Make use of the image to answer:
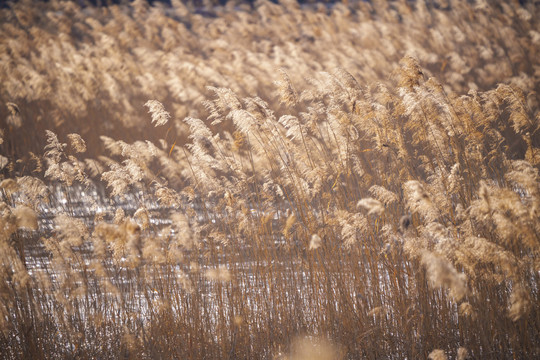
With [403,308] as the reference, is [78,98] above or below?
above

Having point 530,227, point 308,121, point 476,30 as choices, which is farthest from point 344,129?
point 476,30

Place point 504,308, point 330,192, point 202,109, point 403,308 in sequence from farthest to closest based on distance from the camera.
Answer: point 202,109
point 330,192
point 403,308
point 504,308

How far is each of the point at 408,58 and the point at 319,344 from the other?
5.81 feet

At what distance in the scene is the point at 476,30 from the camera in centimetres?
838

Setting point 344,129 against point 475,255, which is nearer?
point 475,255

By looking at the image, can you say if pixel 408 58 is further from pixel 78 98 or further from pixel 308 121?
pixel 78 98

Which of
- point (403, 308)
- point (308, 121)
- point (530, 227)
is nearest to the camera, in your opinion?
point (530, 227)

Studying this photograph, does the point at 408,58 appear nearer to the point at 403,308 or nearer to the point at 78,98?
the point at 403,308

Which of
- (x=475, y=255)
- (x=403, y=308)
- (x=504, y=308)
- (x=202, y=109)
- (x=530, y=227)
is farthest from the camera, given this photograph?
(x=202, y=109)

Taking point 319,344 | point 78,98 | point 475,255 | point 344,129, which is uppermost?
point 78,98

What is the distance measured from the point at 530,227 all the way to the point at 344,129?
1404 millimetres

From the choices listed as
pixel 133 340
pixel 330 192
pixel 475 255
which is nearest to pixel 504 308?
pixel 475 255

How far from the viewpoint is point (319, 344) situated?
113 inches

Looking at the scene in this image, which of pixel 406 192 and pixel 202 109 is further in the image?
pixel 202 109
